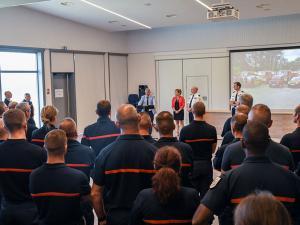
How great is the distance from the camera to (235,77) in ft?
42.4

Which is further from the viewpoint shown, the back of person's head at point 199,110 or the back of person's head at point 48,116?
the back of person's head at point 199,110

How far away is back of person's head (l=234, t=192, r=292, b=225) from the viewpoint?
101 cm

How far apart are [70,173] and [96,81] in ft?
36.5

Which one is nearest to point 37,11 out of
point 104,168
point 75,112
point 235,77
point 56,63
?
point 56,63

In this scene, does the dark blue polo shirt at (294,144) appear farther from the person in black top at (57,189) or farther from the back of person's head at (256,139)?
the person in black top at (57,189)

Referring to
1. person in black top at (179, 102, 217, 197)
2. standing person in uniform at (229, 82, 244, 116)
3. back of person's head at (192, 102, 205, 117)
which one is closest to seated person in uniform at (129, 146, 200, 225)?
person in black top at (179, 102, 217, 197)

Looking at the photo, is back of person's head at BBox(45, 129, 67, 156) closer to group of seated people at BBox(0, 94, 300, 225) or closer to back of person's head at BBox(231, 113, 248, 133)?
group of seated people at BBox(0, 94, 300, 225)

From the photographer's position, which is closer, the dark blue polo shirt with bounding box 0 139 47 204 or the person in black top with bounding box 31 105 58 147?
the dark blue polo shirt with bounding box 0 139 47 204

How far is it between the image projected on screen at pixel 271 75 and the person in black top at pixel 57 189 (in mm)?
11087

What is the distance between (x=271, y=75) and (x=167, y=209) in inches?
446

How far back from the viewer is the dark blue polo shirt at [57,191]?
2.42 m

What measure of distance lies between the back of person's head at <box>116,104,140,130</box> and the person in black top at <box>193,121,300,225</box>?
848mm

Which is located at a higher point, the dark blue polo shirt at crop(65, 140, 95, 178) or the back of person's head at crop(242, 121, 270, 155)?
the back of person's head at crop(242, 121, 270, 155)

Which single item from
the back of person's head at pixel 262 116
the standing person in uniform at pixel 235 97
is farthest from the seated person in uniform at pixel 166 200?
the standing person in uniform at pixel 235 97
